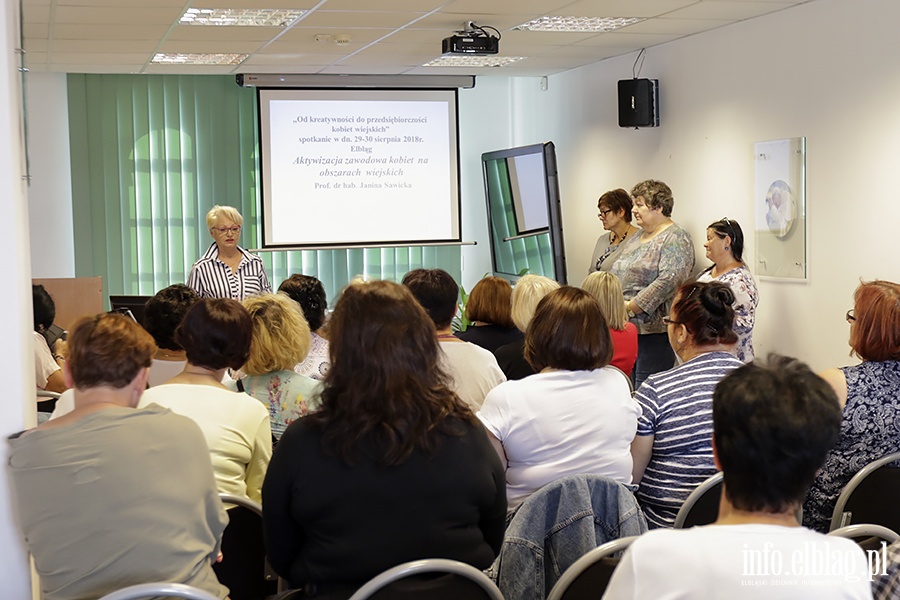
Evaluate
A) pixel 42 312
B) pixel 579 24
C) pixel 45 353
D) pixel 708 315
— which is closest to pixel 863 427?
pixel 708 315

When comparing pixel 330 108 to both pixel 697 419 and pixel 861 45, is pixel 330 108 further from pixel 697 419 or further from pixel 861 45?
pixel 697 419

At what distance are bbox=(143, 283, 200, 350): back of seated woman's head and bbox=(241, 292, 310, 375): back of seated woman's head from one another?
733 millimetres

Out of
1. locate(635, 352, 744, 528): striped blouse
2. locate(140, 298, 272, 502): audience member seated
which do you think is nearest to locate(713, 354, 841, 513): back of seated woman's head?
locate(635, 352, 744, 528): striped blouse

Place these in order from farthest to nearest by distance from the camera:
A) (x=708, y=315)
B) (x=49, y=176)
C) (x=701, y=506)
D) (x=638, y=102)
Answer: (x=49, y=176), (x=638, y=102), (x=708, y=315), (x=701, y=506)

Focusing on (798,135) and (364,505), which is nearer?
(364,505)

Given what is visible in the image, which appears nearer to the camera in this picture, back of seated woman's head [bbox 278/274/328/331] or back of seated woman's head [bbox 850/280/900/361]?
back of seated woman's head [bbox 850/280/900/361]

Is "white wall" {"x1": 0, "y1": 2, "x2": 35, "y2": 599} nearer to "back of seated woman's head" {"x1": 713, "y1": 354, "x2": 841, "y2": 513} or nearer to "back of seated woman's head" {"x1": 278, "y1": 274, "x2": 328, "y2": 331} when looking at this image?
"back of seated woman's head" {"x1": 713, "y1": 354, "x2": 841, "y2": 513}

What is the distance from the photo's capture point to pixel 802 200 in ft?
18.5

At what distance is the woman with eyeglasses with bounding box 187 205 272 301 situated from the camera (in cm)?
559

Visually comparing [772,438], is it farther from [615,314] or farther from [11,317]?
[615,314]

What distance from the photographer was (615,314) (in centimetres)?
421

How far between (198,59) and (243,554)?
5.50 m

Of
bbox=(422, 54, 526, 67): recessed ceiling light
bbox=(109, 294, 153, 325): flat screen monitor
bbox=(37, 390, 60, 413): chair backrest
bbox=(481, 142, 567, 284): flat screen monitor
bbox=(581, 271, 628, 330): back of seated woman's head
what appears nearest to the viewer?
bbox=(37, 390, 60, 413): chair backrest

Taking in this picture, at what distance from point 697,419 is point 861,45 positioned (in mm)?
3276
